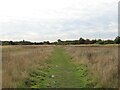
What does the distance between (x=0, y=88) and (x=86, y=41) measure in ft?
399

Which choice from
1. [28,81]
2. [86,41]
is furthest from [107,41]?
[28,81]

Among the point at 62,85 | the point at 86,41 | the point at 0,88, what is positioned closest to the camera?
the point at 0,88

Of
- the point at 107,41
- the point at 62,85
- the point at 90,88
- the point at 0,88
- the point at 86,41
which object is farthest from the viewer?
the point at 86,41

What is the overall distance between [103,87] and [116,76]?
1.33 meters

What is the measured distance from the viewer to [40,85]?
1283 cm

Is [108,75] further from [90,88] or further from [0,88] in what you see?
[0,88]

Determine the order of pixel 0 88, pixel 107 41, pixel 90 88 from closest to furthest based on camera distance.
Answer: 1. pixel 0 88
2. pixel 90 88
3. pixel 107 41

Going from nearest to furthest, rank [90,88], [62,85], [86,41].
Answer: [90,88]
[62,85]
[86,41]

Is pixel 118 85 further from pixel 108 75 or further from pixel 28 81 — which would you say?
pixel 28 81

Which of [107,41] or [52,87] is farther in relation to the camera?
[107,41]

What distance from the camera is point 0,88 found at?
1021cm

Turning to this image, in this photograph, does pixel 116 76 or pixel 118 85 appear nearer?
pixel 118 85

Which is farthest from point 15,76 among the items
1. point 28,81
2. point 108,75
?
point 108,75

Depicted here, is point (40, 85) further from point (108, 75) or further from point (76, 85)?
point (108, 75)
